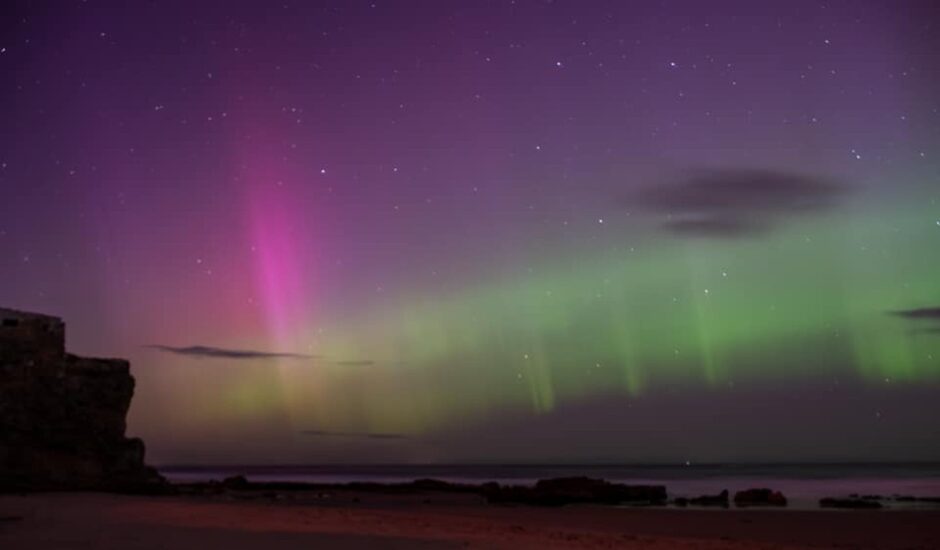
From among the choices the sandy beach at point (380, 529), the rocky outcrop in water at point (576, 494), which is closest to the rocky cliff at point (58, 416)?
the sandy beach at point (380, 529)

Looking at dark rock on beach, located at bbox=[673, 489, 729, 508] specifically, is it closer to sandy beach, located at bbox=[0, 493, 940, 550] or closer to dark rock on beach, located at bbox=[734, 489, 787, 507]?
dark rock on beach, located at bbox=[734, 489, 787, 507]

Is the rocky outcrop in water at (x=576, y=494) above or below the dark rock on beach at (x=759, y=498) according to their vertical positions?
above

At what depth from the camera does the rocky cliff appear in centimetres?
2888

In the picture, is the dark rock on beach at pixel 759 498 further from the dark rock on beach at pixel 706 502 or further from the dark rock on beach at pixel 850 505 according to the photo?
the dark rock on beach at pixel 850 505

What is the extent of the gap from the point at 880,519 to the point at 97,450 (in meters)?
27.9

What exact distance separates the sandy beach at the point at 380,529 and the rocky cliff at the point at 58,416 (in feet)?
14.9

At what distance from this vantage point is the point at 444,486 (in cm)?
5553

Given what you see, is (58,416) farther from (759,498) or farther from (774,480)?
(774,480)

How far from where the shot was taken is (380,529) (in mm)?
18547

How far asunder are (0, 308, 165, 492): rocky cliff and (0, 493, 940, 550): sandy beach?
14.9 feet

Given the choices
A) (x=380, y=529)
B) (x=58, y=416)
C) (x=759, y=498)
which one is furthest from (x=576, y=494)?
(x=380, y=529)

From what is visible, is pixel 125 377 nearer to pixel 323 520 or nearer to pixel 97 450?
pixel 97 450

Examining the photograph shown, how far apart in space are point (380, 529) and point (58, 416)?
17537 mm

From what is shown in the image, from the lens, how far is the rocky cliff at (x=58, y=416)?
2888 cm
